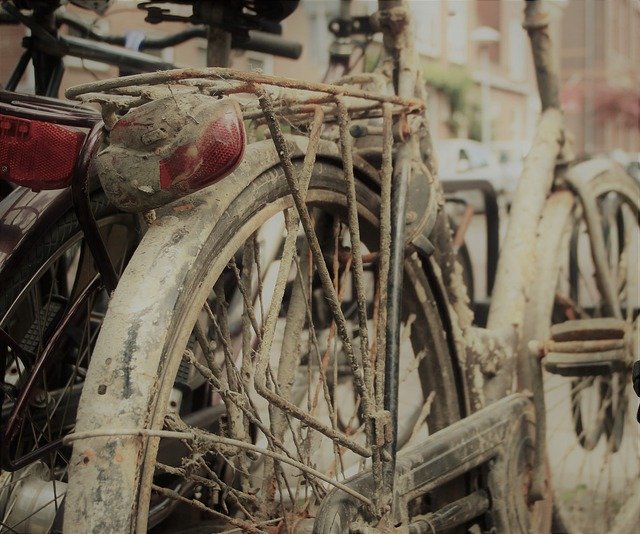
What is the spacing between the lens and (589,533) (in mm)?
2982

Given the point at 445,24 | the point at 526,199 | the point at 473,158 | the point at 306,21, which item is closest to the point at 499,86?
the point at 445,24

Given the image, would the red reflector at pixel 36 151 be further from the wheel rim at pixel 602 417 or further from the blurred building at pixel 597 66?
the blurred building at pixel 597 66

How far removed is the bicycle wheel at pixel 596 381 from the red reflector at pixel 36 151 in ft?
5.02

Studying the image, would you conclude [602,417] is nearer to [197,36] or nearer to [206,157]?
[197,36]

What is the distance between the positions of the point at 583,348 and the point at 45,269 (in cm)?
146

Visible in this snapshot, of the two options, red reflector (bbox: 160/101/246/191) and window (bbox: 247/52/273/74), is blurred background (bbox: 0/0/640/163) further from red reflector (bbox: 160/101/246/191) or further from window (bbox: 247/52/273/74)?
red reflector (bbox: 160/101/246/191)

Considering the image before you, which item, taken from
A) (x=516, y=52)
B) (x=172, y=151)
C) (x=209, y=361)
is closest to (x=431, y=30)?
(x=516, y=52)

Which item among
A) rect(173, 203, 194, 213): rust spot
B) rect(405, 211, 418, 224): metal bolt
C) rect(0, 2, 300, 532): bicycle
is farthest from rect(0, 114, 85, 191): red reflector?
rect(405, 211, 418, 224): metal bolt

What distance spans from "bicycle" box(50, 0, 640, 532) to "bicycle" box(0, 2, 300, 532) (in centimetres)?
11

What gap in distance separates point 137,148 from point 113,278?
0.33 metres

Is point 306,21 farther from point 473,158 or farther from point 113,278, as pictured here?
point 113,278

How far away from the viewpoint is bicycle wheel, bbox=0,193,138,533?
5.71ft

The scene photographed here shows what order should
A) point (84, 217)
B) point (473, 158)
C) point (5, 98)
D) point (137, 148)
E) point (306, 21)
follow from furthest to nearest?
point (473, 158) → point (306, 21) → point (5, 98) → point (84, 217) → point (137, 148)

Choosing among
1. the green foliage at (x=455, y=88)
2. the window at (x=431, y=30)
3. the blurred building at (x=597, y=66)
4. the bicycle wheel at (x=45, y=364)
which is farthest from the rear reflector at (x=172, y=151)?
the blurred building at (x=597, y=66)
